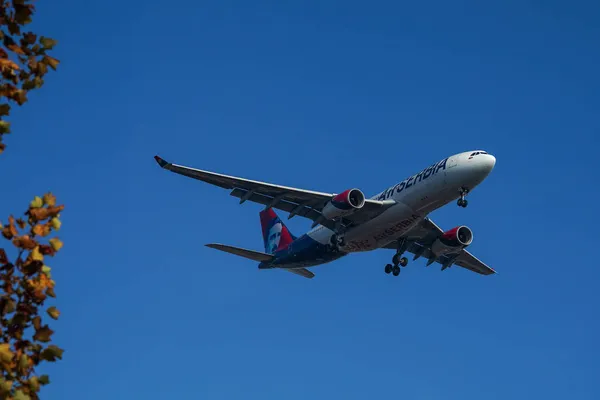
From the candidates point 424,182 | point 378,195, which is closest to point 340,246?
point 378,195

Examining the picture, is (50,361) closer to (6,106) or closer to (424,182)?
(6,106)

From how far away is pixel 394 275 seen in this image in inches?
2114

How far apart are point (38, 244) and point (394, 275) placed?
155 feet

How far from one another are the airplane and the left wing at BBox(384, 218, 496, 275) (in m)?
0.07

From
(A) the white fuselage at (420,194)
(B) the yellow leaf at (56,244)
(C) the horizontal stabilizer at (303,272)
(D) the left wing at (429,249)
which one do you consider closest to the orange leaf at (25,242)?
(B) the yellow leaf at (56,244)

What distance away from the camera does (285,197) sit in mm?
49469

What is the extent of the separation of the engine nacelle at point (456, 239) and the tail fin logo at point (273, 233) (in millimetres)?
11324

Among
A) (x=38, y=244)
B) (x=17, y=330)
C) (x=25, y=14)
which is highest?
(x=25, y=14)

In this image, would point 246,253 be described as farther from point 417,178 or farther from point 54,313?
point 54,313

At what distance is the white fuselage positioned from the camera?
147 feet

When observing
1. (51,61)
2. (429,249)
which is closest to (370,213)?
(429,249)

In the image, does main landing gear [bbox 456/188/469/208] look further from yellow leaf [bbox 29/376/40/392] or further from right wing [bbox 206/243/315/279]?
yellow leaf [bbox 29/376/40/392]

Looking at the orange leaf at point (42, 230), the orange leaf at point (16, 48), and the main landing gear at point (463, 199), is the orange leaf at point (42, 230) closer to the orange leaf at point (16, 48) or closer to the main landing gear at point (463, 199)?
the orange leaf at point (16, 48)

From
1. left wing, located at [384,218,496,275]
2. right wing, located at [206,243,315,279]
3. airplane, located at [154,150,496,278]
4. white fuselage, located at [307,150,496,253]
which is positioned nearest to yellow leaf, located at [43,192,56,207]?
airplane, located at [154,150,496,278]
